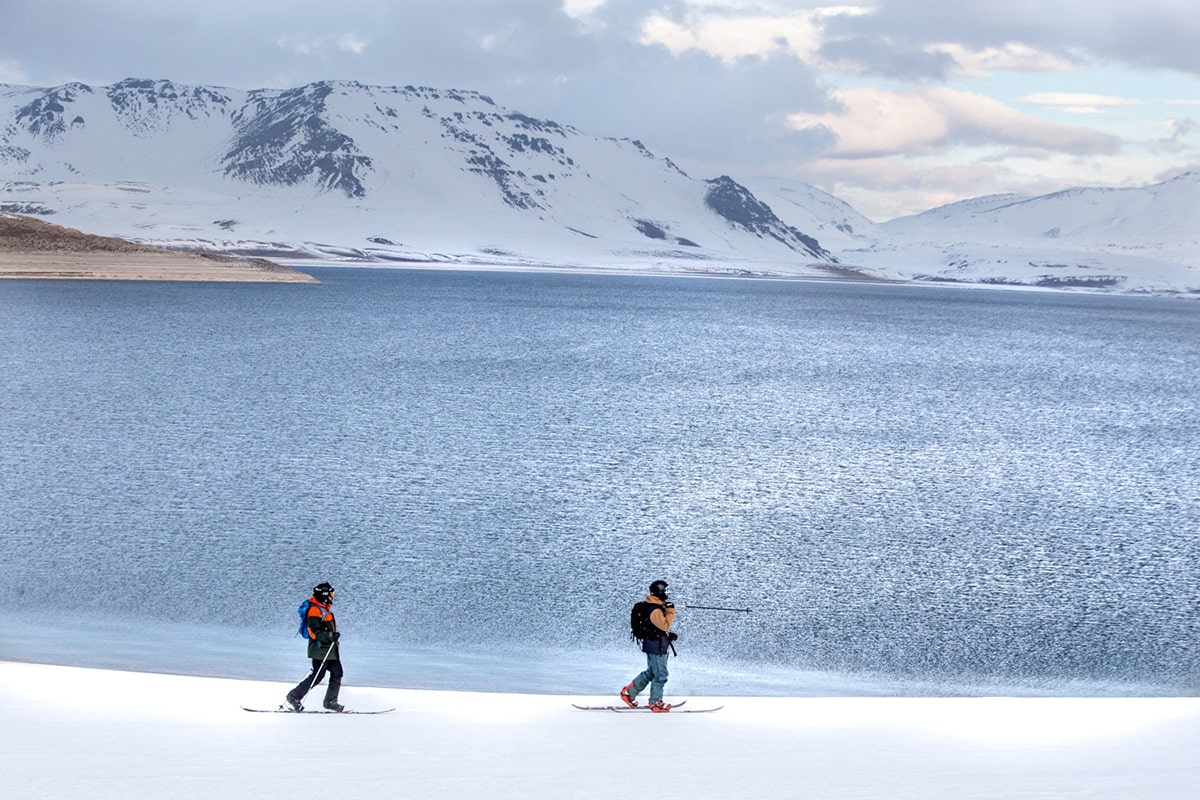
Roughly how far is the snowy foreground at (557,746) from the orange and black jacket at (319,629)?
87 cm

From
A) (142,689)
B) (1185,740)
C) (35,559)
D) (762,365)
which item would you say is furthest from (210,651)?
(762,365)

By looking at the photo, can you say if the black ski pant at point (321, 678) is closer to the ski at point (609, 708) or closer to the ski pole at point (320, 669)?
the ski pole at point (320, 669)

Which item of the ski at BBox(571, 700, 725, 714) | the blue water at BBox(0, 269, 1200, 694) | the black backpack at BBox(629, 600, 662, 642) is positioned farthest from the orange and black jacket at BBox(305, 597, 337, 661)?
the blue water at BBox(0, 269, 1200, 694)

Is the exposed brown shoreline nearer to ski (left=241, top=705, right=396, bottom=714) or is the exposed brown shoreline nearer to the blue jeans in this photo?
ski (left=241, top=705, right=396, bottom=714)

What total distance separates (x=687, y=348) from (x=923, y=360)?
1889 cm

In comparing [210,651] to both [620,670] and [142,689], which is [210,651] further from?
[620,670]

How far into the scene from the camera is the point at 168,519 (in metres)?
31.2

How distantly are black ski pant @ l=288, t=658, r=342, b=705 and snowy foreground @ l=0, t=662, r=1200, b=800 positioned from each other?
1.26ft

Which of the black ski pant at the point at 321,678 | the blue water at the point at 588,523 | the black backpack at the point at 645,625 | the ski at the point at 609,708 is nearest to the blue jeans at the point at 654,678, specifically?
the ski at the point at 609,708

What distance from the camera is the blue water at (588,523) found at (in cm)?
2238

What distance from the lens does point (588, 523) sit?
107 ft

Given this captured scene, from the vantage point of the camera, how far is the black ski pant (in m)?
16.2

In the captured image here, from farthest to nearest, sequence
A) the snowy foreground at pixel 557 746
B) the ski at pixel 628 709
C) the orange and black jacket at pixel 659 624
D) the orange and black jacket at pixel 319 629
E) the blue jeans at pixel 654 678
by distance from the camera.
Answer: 1. the ski at pixel 628 709
2. the blue jeans at pixel 654 678
3. the orange and black jacket at pixel 659 624
4. the orange and black jacket at pixel 319 629
5. the snowy foreground at pixel 557 746

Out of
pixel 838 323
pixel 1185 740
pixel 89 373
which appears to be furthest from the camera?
pixel 838 323
